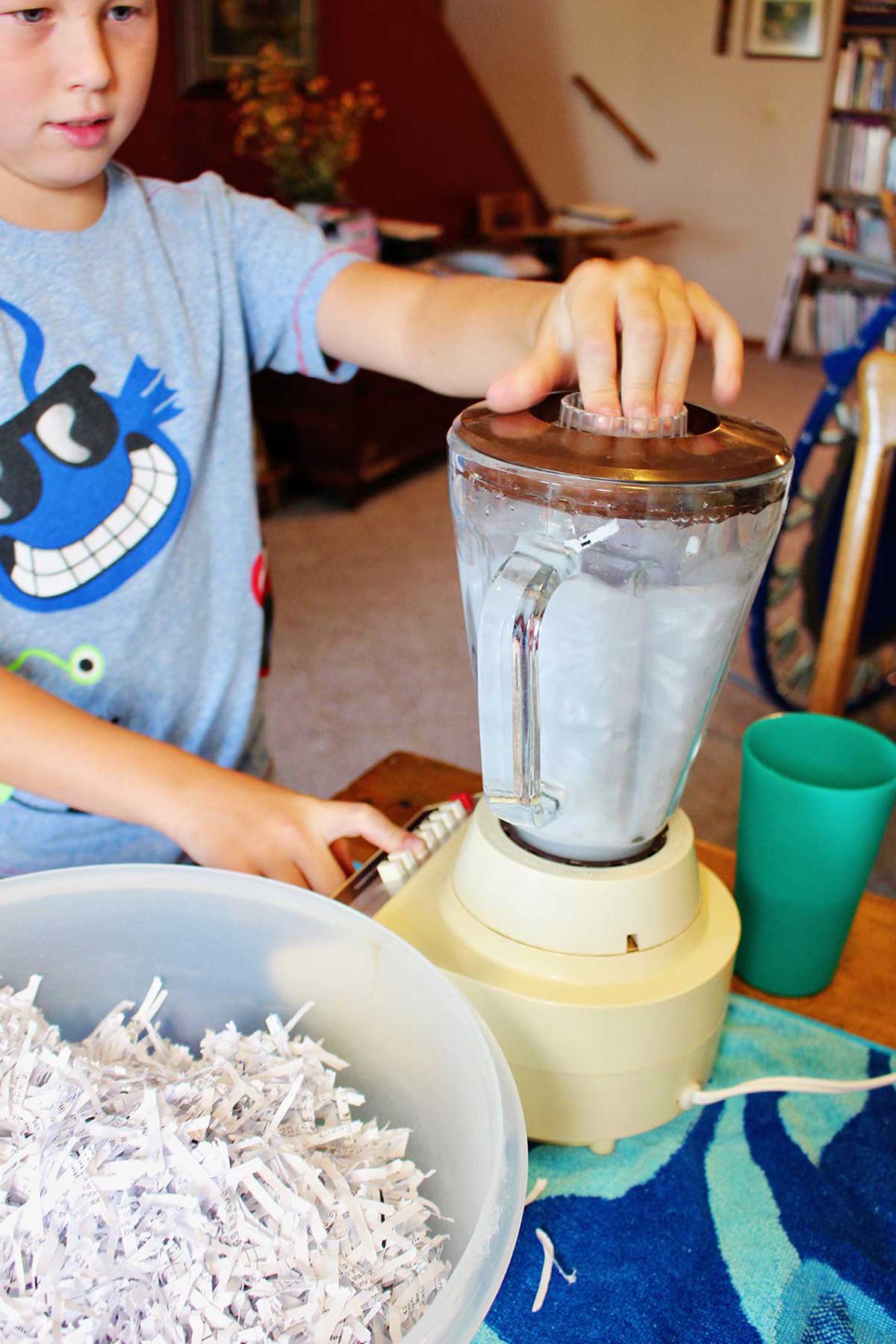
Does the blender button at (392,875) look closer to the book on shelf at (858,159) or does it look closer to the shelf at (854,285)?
the shelf at (854,285)

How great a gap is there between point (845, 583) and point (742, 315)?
4982 mm

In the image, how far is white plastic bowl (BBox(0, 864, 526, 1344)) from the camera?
0.51m

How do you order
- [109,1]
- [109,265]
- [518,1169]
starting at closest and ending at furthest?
[518,1169] → [109,1] → [109,265]

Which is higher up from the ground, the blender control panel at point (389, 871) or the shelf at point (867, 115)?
the shelf at point (867, 115)

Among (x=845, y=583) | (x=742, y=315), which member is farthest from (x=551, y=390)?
(x=742, y=315)

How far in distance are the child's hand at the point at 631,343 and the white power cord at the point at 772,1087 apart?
356mm

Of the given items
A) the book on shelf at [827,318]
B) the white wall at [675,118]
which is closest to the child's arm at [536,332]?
the book on shelf at [827,318]

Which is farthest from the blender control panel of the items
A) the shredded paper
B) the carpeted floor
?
the carpeted floor

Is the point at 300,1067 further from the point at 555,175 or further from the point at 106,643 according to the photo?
the point at 555,175

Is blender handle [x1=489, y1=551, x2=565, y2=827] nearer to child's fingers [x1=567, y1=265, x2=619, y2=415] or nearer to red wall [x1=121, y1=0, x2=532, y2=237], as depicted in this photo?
child's fingers [x1=567, y1=265, x2=619, y2=415]

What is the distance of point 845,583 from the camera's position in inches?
40.7

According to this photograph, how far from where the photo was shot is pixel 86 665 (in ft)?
2.61

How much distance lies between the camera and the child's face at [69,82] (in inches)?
24.6

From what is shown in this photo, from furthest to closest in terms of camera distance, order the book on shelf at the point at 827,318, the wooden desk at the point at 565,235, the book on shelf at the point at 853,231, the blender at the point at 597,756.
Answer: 1. the book on shelf at the point at 827,318
2. the book on shelf at the point at 853,231
3. the wooden desk at the point at 565,235
4. the blender at the point at 597,756
